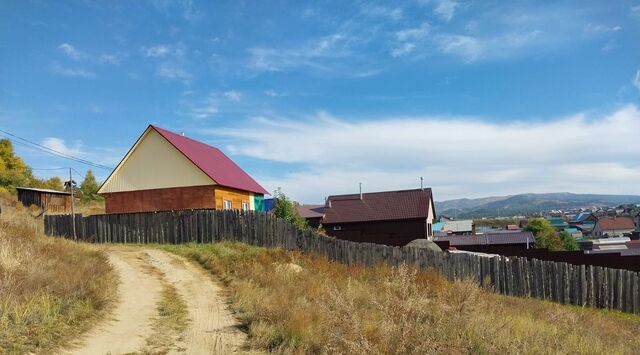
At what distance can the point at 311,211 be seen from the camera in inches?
1875

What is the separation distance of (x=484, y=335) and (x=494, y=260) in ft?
44.9

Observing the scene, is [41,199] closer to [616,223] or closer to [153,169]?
[153,169]

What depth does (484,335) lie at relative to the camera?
741 cm

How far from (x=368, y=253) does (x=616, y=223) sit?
145 m

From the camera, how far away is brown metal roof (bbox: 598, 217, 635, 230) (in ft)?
452

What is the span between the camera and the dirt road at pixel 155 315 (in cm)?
734

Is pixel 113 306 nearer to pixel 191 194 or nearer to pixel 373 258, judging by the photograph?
pixel 373 258

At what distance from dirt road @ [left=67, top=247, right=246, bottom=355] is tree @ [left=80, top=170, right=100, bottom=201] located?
47.6 m

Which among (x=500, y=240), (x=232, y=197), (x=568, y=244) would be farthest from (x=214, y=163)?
(x=568, y=244)

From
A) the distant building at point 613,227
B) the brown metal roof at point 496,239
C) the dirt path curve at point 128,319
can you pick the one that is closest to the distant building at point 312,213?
the brown metal roof at point 496,239

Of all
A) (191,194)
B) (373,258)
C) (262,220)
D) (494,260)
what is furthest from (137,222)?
(494,260)

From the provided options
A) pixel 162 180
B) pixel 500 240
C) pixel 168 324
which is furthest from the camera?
pixel 500 240

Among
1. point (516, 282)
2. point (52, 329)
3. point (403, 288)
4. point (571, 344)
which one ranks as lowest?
point (516, 282)

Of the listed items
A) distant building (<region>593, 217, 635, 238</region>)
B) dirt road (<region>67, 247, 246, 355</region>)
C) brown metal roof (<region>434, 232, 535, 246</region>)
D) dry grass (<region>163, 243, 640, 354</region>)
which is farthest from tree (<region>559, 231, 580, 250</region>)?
dirt road (<region>67, 247, 246, 355</region>)
